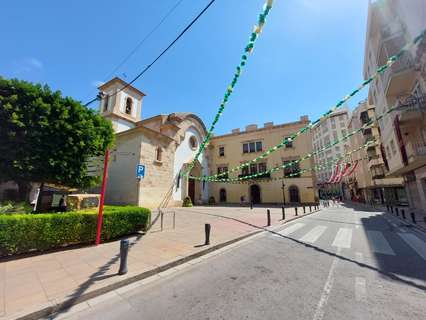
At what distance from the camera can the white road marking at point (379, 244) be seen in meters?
5.81

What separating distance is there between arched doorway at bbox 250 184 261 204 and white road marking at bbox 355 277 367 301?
25050mm

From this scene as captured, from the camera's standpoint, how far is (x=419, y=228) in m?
9.30

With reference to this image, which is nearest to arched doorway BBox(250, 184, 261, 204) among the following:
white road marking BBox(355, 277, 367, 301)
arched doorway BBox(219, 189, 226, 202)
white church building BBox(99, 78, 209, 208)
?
arched doorway BBox(219, 189, 226, 202)

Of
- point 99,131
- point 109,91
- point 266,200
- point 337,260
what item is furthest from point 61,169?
point 266,200

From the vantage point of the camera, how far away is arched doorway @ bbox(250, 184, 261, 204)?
28.7m

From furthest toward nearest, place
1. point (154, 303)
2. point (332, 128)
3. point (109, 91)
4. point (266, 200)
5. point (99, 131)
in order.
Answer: point (332, 128) → point (266, 200) → point (109, 91) → point (99, 131) → point (154, 303)

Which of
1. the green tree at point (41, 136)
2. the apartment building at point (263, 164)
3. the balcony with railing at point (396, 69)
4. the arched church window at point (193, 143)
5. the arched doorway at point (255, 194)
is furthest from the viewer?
the arched doorway at point (255, 194)

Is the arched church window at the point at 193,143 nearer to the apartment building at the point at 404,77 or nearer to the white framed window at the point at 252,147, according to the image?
the white framed window at the point at 252,147

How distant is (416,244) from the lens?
658 centimetres

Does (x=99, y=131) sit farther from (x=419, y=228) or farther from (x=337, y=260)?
(x=419, y=228)

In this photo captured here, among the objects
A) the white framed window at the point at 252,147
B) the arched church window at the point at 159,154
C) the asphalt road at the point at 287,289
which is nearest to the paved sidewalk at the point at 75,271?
the asphalt road at the point at 287,289

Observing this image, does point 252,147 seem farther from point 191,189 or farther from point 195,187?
point 191,189

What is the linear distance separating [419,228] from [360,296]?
10.1 m

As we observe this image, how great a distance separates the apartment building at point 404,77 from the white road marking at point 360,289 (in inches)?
489
